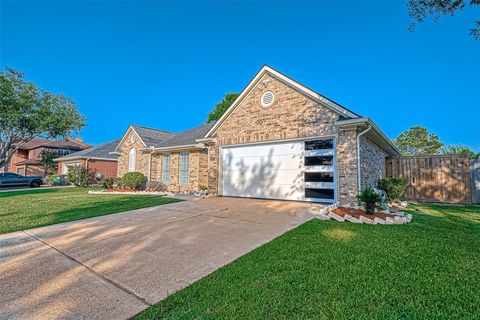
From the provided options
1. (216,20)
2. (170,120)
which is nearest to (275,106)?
(216,20)

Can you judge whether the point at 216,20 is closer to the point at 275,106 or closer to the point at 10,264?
the point at 275,106

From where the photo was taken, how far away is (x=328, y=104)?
8.28 m

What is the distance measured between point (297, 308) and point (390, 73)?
21.8 meters

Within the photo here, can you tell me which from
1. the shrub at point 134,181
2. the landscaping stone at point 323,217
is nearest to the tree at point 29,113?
the shrub at point 134,181

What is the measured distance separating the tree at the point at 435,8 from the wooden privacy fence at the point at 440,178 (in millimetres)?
5490

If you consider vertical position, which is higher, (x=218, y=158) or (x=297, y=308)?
(x=218, y=158)

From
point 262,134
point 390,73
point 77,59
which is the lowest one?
point 262,134

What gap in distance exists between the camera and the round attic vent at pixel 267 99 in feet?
32.1

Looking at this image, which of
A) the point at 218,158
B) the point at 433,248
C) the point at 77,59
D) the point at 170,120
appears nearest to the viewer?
the point at 433,248

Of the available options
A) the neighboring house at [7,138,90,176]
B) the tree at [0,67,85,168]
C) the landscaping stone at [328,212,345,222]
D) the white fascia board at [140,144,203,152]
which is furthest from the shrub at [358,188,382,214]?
the neighboring house at [7,138,90,176]

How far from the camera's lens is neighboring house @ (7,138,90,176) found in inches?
1202

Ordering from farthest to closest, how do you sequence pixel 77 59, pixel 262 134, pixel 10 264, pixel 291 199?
pixel 77 59 → pixel 262 134 → pixel 291 199 → pixel 10 264

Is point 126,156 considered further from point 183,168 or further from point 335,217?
point 335,217

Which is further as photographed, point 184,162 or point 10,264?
point 184,162
